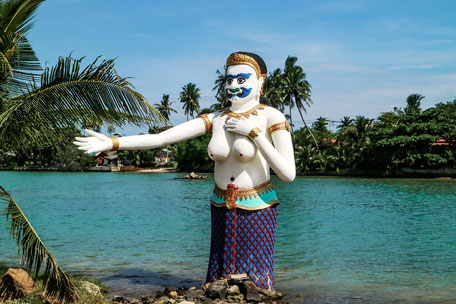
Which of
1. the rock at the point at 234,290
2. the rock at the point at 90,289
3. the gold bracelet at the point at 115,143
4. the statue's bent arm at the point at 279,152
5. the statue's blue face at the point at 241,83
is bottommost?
the rock at the point at 90,289

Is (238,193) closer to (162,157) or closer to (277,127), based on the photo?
(277,127)

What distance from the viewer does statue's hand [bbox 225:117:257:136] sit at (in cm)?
517

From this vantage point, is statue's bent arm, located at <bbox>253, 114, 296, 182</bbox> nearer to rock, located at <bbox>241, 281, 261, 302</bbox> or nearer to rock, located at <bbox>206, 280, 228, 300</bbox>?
rock, located at <bbox>241, 281, 261, 302</bbox>

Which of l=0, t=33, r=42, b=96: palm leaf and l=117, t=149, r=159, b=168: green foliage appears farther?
l=117, t=149, r=159, b=168: green foliage

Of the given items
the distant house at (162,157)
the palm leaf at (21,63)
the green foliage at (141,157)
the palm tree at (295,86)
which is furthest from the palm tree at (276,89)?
the palm leaf at (21,63)

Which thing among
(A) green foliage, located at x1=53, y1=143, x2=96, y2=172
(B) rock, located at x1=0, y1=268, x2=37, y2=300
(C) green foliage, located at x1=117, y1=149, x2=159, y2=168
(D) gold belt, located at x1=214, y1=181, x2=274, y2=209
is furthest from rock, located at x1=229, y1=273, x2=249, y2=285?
(C) green foliage, located at x1=117, y1=149, x2=159, y2=168

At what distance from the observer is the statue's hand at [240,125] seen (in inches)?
203

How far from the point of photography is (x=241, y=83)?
539cm

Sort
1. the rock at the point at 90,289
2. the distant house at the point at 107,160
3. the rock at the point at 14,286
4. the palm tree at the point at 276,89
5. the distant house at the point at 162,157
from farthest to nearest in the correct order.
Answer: the distant house at the point at 162,157
the distant house at the point at 107,160
the palm tree at the point at 276,89
the rock at the point at 90,289
the rock at the point at 14,286

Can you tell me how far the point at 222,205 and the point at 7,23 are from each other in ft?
9.33

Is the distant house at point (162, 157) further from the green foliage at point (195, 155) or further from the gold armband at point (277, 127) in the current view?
the gold armband at point (277, 127)

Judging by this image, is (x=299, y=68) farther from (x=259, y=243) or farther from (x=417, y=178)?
(x=259, y=243)

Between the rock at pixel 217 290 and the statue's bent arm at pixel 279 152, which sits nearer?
the rock at pixel 217 290

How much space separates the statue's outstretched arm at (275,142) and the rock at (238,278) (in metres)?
1.06
